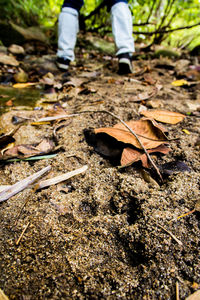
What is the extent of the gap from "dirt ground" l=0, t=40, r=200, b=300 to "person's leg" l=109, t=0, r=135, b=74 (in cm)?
206

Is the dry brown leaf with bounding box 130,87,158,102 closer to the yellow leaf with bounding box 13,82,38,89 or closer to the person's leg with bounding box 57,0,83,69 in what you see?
the yellow leaf with bounding box 13,82,38,89

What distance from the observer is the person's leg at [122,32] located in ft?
9.45

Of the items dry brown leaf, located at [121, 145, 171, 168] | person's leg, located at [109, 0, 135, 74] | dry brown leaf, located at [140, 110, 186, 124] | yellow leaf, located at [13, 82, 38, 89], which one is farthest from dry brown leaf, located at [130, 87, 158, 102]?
yellow leaf, located at [13, 82, 38, 89]

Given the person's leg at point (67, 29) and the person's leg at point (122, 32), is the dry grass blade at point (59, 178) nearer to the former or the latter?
the person's leg at point (122, 32)

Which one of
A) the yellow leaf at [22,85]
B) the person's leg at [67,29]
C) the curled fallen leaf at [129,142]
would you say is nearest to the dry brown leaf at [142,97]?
the curled fallen leaf at [129,142]

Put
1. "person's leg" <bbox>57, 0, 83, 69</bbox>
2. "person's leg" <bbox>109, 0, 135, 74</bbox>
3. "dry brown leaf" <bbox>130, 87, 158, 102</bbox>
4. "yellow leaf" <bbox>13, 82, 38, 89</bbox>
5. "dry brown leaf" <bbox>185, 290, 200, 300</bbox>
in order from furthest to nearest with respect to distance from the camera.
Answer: "person's leg" <bbox>57, 0, 83, 69</bbox>
"person's leg" <bbox>109, 0, 135, 74</bbox>
"yellow leaf" <bbox>13, 82, 38, 89</bbox>
"dry brown leaf" <bbox>130, 87, 158, 102</bbox>
"dry brown leaf" <bbox>185, 290, 200, 300</bbox>

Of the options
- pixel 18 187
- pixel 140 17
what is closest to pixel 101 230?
pixel 18 187

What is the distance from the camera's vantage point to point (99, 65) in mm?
3578

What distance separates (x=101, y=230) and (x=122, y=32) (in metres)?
3.34

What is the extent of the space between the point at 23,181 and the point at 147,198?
26.2 inches

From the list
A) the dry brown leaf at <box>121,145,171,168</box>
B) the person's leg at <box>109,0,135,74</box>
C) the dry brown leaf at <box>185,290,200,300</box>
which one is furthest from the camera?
the person's leg at <box>109,0,135,74</box>

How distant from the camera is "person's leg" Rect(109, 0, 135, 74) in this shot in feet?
9.45

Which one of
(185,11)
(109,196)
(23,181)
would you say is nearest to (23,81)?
(23,181)

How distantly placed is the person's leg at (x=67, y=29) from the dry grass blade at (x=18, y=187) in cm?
266
